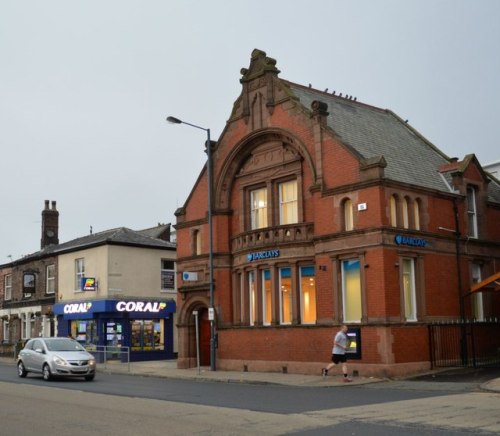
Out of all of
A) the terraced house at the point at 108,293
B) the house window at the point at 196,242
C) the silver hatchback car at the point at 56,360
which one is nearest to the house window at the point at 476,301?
the house window at the point at 196,242

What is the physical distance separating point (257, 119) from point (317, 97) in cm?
301

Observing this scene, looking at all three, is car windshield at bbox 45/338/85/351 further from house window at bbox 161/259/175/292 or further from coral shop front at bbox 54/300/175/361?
house window at bbox 161/259/175/292

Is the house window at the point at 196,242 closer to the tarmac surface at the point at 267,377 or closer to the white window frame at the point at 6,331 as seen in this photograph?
the tarmac surface at the point at 267,377

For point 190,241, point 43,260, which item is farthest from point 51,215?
point 190,241

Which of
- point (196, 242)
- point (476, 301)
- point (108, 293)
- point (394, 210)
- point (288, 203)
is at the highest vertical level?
point (288, 203)

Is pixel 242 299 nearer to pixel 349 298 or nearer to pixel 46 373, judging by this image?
pixel 349 298

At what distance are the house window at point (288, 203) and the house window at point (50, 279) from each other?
19.6 metres

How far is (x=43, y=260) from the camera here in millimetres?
42750

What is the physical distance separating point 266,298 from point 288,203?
393 centimetres

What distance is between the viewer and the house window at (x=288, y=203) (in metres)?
27.1

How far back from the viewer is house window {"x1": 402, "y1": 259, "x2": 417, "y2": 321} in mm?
23922

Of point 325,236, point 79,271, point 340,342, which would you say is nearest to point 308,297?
point 325,236

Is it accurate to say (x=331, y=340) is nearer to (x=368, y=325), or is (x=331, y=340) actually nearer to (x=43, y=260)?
(x=368, y=325)

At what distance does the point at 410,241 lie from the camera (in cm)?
2378
